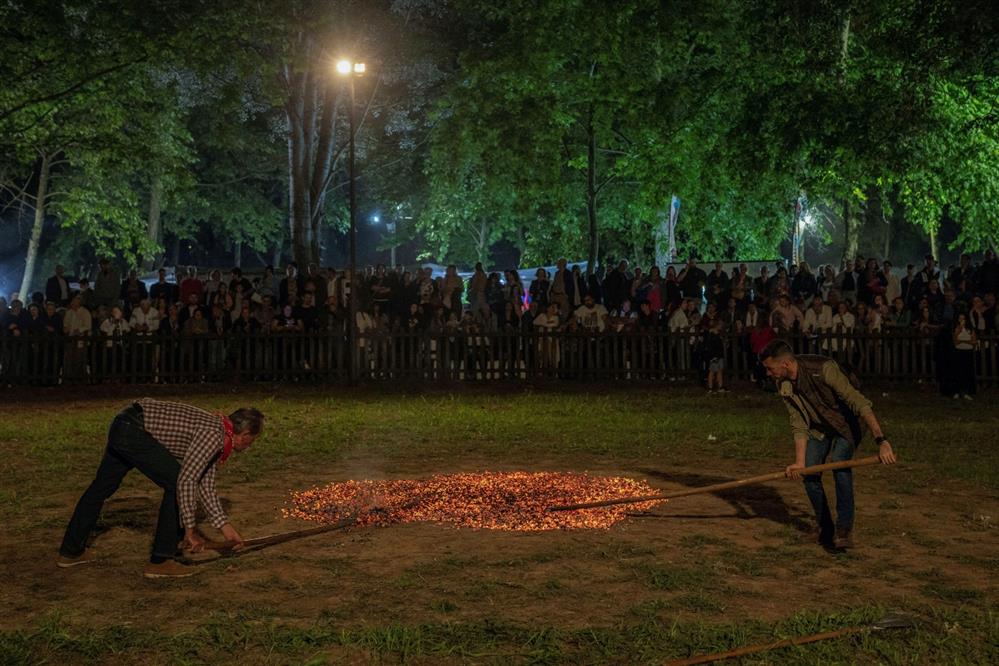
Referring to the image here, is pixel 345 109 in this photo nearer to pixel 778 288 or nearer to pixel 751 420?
pixel 778 288

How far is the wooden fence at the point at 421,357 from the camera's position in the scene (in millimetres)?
19969

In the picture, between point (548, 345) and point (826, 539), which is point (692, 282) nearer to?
point (548, 345)

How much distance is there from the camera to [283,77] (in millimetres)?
31188

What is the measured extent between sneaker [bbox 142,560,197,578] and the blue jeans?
193 inches

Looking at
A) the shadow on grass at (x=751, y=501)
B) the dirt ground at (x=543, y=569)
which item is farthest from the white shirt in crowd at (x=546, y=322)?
the dirt ground at (x=543, y=569)

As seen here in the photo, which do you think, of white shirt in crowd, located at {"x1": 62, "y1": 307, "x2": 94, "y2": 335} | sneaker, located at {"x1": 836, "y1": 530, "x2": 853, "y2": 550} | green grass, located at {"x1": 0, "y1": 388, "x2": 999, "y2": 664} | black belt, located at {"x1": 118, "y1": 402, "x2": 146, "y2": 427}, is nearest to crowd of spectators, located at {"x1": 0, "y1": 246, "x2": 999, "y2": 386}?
white shirt in crowd, located at {"x1": 62, "y1": 307, "x2": 94, "y2": 335}

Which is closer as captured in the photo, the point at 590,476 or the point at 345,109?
the point at 590,476

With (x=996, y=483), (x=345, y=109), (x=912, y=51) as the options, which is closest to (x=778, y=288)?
(x=912, y=51)

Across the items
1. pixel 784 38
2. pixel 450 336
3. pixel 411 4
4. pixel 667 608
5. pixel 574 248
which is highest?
pixel 411 4

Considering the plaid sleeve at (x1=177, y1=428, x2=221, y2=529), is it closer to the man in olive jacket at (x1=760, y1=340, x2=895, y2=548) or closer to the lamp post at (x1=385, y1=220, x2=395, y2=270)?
the man in olive jacket at (x1=760, y1=340, x2=895, y2=548)

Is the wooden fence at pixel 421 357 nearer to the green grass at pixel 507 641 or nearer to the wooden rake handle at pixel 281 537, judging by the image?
the wooden rake handle at pixel 281 537

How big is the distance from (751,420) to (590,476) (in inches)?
A: 216

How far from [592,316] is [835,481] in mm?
14009

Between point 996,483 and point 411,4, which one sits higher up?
point 411,4
